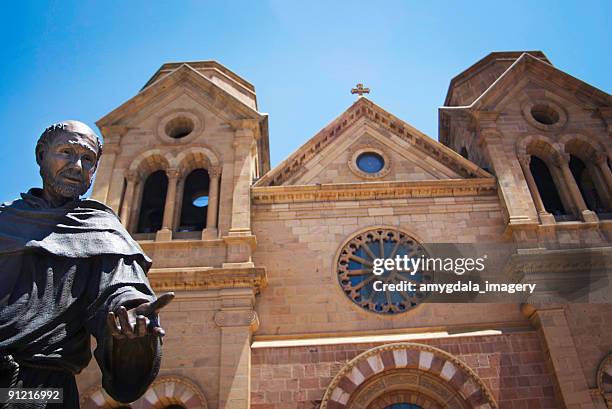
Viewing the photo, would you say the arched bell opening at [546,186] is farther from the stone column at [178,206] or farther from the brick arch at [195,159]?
the stone column at [178,206]

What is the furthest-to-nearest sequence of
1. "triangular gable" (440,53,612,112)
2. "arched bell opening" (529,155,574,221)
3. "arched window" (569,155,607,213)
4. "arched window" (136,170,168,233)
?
"triangular gable" (440,53,612,112) → "arched bell opening" (529,155,574,221) → "arched window" (136,170,168,233) → "arched window" (569,155,607,213)

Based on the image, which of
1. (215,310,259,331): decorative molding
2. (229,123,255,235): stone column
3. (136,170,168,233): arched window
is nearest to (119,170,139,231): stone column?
(136,170,168,233): arched window

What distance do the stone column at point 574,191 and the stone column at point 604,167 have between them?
39.5 inches

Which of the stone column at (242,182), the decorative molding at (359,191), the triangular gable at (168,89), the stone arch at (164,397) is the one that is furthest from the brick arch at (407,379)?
the triangular gable at (168,89)

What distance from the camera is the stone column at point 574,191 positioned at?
14.0m

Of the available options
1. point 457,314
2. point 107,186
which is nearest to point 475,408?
point 457,314

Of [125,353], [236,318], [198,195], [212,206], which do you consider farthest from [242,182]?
[125,353]

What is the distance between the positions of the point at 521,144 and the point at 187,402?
12633 mm

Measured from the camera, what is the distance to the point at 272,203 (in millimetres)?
14766

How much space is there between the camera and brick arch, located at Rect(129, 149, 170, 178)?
1562cm

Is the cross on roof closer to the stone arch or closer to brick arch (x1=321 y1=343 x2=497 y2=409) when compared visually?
brick arch (x1=321 y1=343 x2=497 y2=409)

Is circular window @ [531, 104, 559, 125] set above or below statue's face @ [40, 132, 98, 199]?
above

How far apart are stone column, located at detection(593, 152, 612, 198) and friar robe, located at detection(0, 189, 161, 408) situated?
1589 cm

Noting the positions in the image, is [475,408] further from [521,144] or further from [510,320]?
[521,144]
